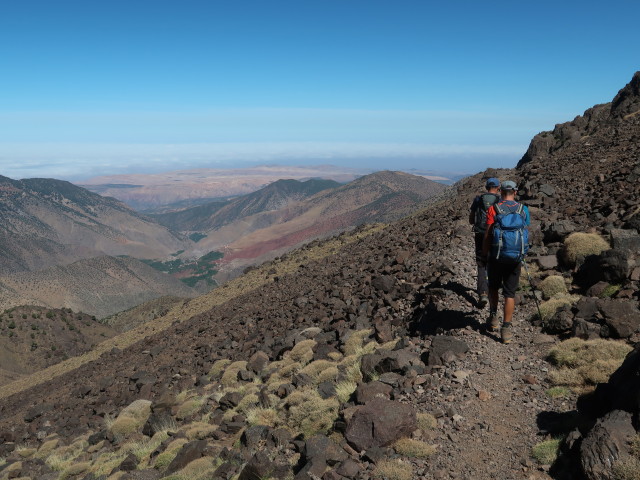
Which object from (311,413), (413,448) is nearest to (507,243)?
(413,448)

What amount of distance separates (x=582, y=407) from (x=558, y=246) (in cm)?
722

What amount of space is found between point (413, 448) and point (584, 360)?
11.2 feet

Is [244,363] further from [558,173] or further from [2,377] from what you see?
[2,377]

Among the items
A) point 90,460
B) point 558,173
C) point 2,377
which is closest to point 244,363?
point 90,460

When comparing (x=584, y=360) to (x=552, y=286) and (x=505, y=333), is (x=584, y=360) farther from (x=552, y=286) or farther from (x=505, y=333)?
(x=552, y=286)

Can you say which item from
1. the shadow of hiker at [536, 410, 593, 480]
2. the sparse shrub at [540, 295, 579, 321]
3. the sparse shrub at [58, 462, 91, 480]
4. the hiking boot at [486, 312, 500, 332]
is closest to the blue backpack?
the hiking boot at [486, 312, 500, 332]

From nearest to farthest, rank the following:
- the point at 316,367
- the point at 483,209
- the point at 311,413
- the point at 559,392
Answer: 1. the point at 559,392
2. the point at 311,413
3. the point at 483,209
4. the point at 316,367

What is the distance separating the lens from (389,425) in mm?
6609

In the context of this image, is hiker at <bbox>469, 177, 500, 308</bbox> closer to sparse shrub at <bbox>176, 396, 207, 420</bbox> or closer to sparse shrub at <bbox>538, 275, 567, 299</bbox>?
sparse shrub at <bbox>538, 275, 567, 299</bbox>

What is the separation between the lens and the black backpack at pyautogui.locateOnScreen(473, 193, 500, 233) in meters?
9.48

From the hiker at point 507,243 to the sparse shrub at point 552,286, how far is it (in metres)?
2.34

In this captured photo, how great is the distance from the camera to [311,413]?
27.7 ft

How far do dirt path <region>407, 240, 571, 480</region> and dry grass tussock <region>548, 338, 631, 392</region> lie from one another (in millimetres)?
259

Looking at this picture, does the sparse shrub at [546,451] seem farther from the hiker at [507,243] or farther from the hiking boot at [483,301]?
the hiking boot at [483,301]
